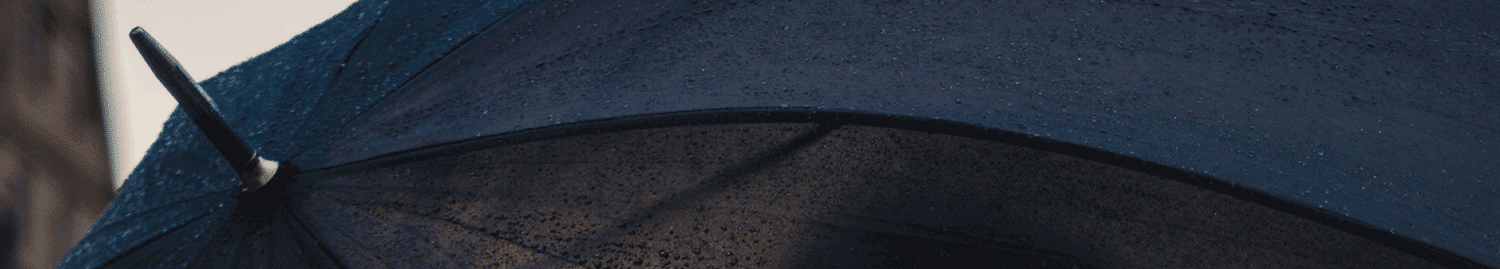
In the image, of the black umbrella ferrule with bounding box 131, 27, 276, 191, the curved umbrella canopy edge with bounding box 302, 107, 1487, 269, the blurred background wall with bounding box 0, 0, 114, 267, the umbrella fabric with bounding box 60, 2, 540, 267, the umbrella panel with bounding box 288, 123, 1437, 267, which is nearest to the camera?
the curved umbrella canopy edge with bounding box 302, 107, 1487, 269

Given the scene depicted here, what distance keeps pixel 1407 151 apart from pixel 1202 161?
0.88 ft

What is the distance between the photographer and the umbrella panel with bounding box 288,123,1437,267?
1071mm

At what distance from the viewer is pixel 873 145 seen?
3.63 feet

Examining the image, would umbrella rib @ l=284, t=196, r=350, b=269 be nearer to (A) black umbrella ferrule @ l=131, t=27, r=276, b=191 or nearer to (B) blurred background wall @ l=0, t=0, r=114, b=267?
(A) black umbrella ferrule @ l=131, t=27, r=276, b=191

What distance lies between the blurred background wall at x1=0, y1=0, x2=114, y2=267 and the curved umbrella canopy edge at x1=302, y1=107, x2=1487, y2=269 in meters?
1.85

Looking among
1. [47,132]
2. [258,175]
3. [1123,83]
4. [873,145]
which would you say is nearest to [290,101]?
[258,175]

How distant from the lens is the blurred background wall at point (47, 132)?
7.16ft

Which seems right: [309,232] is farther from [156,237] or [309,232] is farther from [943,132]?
[943,132]

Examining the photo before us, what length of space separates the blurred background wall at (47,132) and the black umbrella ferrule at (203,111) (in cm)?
168

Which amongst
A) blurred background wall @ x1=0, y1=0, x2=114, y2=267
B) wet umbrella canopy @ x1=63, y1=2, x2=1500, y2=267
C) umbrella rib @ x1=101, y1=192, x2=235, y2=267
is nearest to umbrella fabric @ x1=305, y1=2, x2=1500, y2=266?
wet umbrella canopy @ x1=63, y1=2, x2=1500, y2=267

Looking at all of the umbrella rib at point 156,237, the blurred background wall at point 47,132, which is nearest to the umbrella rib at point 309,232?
the umbrella rib at point 156,237

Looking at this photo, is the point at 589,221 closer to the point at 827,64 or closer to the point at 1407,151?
the point at 827,64

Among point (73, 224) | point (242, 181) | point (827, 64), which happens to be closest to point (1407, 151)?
point (827, 64)

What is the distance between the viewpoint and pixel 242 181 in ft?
3.65
